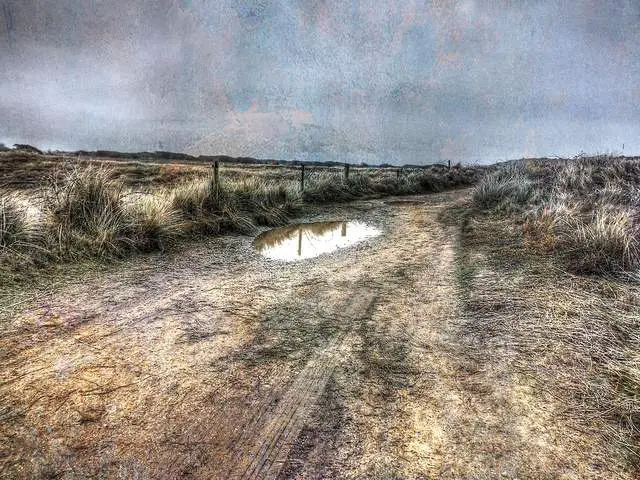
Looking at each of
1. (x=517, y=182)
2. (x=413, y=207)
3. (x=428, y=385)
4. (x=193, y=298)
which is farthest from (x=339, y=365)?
(x=517, y=182)

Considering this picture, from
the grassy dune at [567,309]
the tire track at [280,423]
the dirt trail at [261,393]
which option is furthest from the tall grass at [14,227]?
the grassy dune at [567,309]

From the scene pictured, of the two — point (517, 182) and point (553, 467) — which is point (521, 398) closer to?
point (553, 467)

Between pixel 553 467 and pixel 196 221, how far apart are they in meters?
6.88

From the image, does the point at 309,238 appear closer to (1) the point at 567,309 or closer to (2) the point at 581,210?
(1) the point at 567,309

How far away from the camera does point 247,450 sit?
74.3 inches

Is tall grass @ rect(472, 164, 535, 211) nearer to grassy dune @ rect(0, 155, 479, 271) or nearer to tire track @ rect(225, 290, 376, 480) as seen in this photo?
grassy dune @ rect(0, 155, 479, 271)

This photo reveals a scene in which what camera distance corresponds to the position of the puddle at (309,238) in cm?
628

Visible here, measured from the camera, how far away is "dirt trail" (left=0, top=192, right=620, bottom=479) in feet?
5.94

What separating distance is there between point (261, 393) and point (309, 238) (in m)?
5.32

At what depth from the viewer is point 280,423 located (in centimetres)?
209

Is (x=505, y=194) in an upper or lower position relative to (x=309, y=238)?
upper

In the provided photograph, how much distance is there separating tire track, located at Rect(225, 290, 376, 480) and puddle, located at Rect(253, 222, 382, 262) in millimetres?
3174

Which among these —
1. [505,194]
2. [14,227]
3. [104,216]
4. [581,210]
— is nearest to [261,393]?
[14,227]

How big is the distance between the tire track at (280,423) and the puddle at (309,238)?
3.17m
